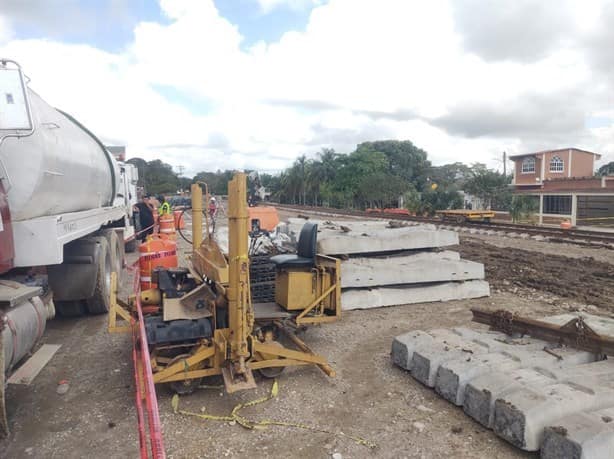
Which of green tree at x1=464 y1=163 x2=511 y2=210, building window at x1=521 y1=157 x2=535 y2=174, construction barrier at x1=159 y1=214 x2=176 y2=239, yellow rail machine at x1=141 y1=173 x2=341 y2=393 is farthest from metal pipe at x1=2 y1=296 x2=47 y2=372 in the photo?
building window at x1=521 y1=157 x2=535 y2=174

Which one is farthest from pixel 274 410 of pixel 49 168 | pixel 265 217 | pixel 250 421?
pixel 265 217

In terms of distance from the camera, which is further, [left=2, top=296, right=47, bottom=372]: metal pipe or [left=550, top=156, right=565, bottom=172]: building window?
[left=550, top=156, right=565, bottom=172]: building window

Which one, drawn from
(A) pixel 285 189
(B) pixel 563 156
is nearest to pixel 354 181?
(A) pixel 285 189

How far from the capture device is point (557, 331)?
476 cm

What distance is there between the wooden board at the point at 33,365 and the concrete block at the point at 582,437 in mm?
4780

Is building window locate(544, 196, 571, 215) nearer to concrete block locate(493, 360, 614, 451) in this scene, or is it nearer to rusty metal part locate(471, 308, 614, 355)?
rusty metal part locate(471, 308, 614, 355)

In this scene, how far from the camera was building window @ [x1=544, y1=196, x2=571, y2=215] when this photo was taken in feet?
97.8

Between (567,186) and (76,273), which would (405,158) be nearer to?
(567,186)

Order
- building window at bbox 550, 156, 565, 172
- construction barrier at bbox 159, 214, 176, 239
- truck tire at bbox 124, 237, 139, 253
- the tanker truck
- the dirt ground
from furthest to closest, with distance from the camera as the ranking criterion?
building window at bbox 550, 156, 565, 172
truck tire at bbox 124, 237, 139, 253
construction barrier at bbox 159, 214, 176, 239
the tanker truck
the dirt ground

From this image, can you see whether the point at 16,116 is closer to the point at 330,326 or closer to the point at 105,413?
the point at 105,413

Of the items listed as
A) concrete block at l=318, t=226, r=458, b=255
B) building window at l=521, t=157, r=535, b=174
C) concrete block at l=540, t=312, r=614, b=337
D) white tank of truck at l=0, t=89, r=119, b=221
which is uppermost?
building window at l=521, t=157, r=535, b=174

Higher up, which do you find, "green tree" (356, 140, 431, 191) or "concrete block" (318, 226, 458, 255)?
"green tree" (356, 140, 431, 191)

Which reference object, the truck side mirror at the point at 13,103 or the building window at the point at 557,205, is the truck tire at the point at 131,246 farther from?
the building window at the point at 557,205

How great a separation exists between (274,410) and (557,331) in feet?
9.53
